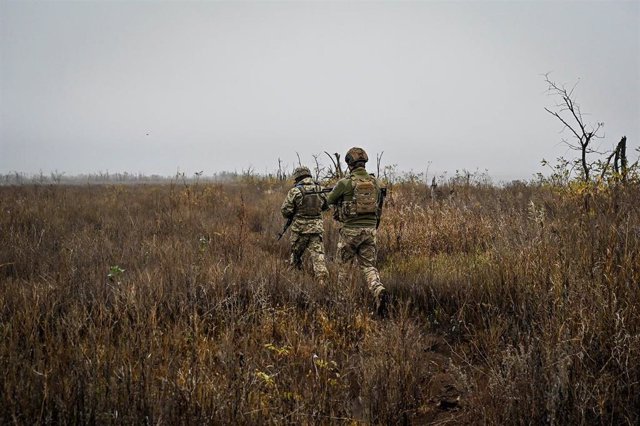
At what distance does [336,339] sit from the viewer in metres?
3.43

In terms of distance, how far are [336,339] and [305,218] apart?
114 inches

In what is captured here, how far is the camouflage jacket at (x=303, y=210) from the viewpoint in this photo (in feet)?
19.7

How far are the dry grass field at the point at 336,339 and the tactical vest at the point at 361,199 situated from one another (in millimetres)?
977

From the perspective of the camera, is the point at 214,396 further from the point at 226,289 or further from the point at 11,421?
the point at 226,289

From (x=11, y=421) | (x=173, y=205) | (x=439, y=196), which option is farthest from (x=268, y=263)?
(x=439, y=196)

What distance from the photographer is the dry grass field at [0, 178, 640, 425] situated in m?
2.08

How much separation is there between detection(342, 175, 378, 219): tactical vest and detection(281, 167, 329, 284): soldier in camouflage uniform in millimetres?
782

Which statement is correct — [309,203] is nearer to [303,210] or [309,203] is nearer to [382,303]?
[303,210]

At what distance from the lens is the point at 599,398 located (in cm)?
204

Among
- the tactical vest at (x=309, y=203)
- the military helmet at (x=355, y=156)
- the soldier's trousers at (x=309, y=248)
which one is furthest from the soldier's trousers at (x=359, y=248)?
the military helmet at (x=355, y=156)

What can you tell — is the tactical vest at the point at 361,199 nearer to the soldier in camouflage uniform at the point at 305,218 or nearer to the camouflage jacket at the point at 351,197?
the camouflage jacket at the point at 351,197

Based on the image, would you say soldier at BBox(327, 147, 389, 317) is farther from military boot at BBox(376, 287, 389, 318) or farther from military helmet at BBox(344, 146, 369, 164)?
military boot at BBox(376, 287, 389, 318)

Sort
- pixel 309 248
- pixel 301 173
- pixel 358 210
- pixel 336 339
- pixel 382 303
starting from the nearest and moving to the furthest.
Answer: pixel 336 339 < pixel 382 303 < pixel 358 210 < pixel 309 248 < pixel 301 173

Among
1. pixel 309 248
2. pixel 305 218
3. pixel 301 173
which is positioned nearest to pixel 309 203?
pixel 305 218
